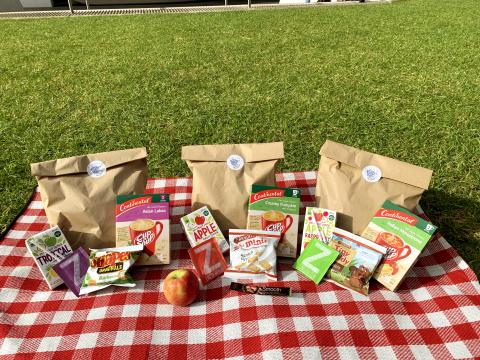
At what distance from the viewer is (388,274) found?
1.60 meters

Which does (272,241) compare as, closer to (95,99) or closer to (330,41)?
(95,99)

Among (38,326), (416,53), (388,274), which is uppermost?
(416,53)

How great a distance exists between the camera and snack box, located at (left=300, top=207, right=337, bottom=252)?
172 centimetres

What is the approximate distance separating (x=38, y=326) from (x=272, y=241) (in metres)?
0.96

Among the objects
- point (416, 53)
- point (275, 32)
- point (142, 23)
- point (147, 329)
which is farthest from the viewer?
point (142, 23)

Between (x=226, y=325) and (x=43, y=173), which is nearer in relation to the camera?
(x=226, y=325)

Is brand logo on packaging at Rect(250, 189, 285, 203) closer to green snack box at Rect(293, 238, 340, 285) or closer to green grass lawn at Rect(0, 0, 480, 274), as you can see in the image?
green snack box at Rect(293, 238, 340, 285)

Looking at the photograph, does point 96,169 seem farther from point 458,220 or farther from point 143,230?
point 458,220

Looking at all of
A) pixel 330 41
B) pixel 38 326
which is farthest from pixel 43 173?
pixel 330 41

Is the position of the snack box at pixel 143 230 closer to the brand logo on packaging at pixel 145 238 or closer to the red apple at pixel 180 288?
the brand logo on packaging at pixel 145 238

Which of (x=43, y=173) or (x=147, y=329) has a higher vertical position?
(x=43, y=173)

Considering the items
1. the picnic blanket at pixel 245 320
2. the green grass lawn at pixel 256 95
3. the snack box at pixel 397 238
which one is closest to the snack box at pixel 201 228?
the picnic blanket at pixel 245 320

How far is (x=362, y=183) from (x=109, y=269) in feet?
3.78

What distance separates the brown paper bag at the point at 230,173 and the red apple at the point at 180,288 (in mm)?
365
